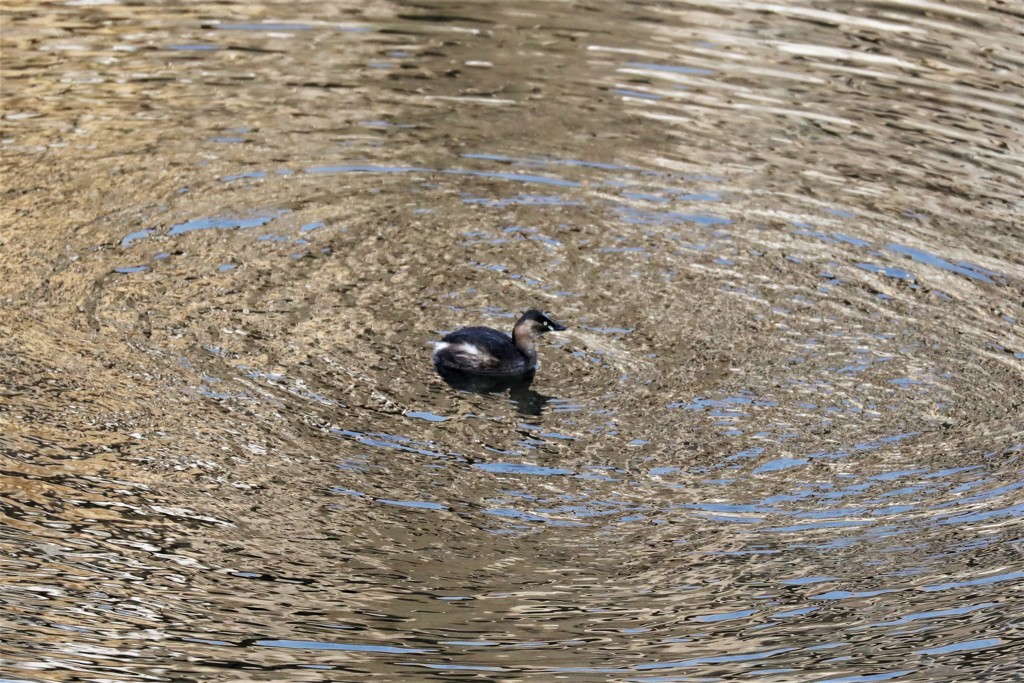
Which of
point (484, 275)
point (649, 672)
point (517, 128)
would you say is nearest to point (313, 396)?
point (484, 275)

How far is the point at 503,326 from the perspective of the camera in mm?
12359

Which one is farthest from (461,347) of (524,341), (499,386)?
(524,341)

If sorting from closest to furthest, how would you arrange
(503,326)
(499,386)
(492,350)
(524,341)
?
1. (492,350)
2. (499,386)
3. (524,341)
4. (503,326)

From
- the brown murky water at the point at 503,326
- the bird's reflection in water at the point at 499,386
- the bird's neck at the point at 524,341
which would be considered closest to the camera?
the brown murky water at the point at 503,326

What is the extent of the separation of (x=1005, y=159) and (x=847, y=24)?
15.7 feet

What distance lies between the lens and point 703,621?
8.63 m

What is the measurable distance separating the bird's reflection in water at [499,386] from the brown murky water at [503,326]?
0.09 metres

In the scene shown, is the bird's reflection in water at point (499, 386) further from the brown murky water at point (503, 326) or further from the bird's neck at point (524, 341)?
the bird's neck at point (524, 341)

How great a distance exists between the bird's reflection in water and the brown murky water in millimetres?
93

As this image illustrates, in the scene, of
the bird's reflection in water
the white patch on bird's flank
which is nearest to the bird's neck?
the bird's reflection in water

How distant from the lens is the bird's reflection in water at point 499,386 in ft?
36.6

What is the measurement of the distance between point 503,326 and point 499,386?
104 centimetres

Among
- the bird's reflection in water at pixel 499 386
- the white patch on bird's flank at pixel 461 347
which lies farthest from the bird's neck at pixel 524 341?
the white patch on bird's flank at pixel 461 347

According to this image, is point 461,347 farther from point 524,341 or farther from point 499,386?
point 524,341
